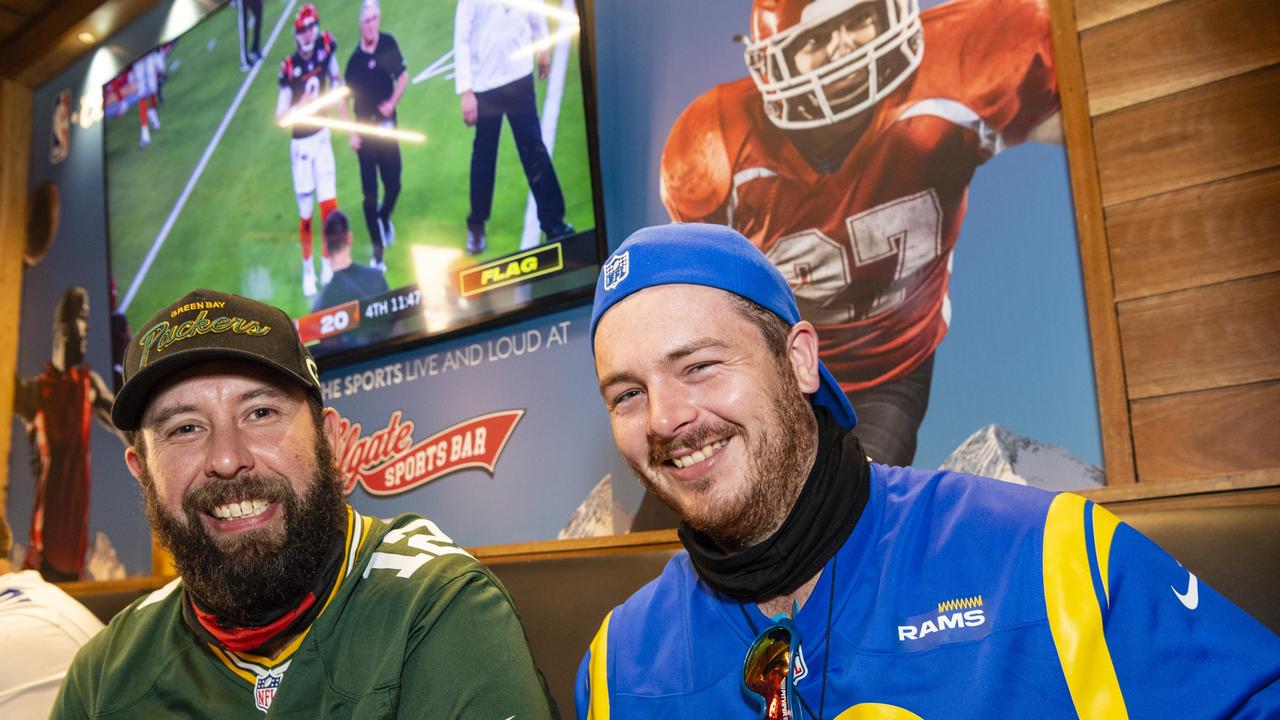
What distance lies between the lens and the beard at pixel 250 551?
4.88ft

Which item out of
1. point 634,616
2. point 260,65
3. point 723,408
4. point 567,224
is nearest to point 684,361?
point 723,408

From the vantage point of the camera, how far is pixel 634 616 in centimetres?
147

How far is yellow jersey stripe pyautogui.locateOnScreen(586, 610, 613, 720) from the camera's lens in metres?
1.40

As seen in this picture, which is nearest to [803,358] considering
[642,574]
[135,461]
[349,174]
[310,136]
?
[642,574]

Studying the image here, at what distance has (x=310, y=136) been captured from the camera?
3.21m

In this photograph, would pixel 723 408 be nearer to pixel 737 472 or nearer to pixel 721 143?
pixel 737 472

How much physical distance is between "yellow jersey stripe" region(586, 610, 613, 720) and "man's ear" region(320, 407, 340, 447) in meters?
0.59

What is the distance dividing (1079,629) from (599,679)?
681 millimetres

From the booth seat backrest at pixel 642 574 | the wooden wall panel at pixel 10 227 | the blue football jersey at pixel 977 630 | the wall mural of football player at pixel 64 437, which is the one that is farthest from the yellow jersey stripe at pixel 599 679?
the wooden wall panel at pixel 10 227

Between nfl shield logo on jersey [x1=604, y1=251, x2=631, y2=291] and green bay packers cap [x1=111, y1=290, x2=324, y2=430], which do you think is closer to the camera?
nfl shield logo on jersey [x1=604, y1=251, x2=631, y2=291]

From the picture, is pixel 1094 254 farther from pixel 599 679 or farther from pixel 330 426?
pixel 330 426

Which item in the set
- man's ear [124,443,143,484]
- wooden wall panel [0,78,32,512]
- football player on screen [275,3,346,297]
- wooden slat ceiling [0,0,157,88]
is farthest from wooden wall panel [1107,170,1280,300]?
wooden wall panel [0,78,32,512]

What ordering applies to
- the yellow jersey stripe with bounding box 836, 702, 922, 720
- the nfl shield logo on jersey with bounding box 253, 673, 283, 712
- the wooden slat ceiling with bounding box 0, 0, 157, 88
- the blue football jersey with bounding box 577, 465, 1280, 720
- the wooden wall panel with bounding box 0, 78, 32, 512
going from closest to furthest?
1. the blue football jersey with bounding box 577, 465, 1280, 720
2. the yellow jersey stripe with bounding box 836, 702, 922, 720
3. the nfl shield logo on jersey with bounding box 253, 673, 283, 712
4. the wooden slat ceiling with bounding box 0, 0, 157, 88
5. the wooden wall panel with bounding box 0, 78, 32, 512

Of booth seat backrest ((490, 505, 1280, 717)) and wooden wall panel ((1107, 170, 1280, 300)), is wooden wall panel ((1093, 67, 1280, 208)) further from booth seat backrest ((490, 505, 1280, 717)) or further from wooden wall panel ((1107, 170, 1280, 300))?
booth seat backrest ((490, 505, 1280, 717))
